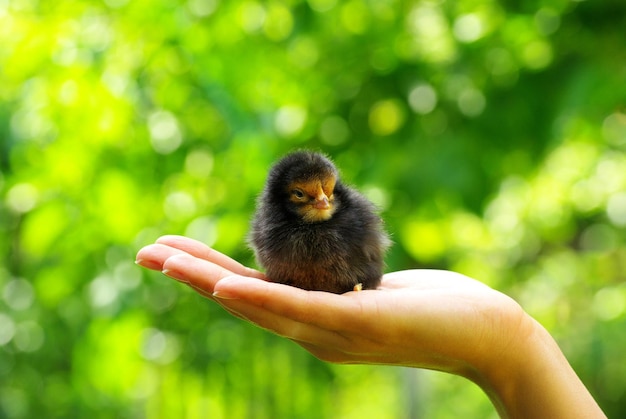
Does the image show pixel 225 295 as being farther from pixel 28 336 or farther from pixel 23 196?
pixel 28 336

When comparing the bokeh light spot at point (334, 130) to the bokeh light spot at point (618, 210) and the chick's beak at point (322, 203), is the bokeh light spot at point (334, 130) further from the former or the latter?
the bokeh light spot at point (618, 210)

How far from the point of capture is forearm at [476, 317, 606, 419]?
187cm

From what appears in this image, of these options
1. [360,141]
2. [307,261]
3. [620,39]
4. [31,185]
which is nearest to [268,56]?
[360,141]

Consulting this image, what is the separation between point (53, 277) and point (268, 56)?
4.33 ft

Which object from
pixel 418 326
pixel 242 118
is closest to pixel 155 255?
pixel 418 326

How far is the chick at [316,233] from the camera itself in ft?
6.38

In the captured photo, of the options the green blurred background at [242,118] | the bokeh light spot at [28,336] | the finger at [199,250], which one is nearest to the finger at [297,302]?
the finger at [199,250]

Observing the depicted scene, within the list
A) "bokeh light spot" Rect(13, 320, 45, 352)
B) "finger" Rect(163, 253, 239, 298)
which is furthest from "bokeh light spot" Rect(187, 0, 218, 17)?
"bokeh light spot" Rect(13, 320, 45, 352)

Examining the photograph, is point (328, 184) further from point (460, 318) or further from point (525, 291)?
point (525, 291)

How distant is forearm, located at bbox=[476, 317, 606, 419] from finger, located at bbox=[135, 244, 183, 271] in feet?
2.63

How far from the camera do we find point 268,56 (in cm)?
325

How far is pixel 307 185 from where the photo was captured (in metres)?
1.97

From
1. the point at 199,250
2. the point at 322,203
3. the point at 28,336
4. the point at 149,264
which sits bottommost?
the point at 149,264

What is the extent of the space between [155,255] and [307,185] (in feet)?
1.35
